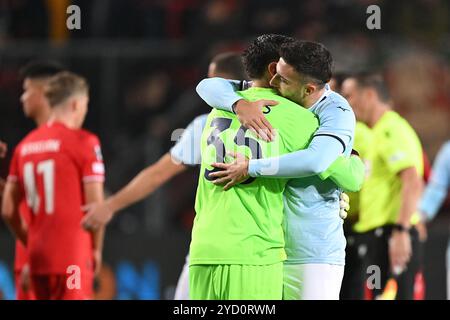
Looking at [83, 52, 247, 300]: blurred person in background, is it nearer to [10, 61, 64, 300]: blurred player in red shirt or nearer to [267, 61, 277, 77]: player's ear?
[10, 61, 64, 300]: blurred player in red shirt

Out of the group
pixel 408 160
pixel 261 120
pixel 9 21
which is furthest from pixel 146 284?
pixel 261 120

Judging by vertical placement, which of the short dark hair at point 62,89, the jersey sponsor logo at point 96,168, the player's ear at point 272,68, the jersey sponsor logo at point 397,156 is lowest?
the jersey sponsor logo at point 96,168

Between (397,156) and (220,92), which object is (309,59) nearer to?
(220,92)

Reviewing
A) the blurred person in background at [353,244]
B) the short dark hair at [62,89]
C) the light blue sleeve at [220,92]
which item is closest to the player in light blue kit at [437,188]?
the blurred person in background at [353,244]

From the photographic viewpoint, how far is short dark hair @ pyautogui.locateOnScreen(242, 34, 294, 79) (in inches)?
224

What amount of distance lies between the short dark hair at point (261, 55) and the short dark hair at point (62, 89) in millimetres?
2159

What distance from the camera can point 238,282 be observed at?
5.38 meters

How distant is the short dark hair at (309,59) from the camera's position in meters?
5.49

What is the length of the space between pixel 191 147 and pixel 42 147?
100 cm

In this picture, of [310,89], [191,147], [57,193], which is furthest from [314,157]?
[57,193]

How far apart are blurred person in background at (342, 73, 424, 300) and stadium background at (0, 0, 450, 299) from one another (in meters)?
2.28

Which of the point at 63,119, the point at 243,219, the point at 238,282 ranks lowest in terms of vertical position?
the point at 238,282

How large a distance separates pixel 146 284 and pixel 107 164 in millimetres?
1620

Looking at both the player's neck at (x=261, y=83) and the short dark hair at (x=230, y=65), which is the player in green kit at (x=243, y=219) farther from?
the short dark hair at (x=230, y=65)
